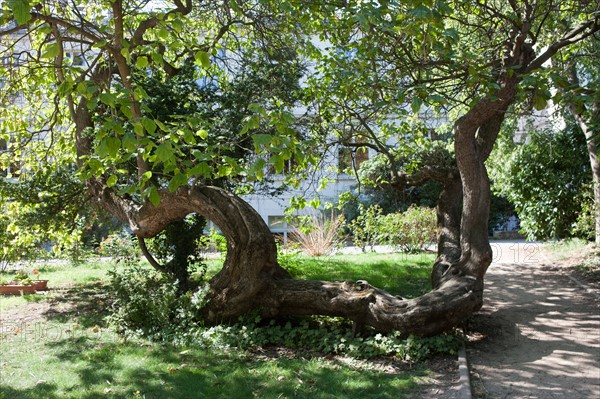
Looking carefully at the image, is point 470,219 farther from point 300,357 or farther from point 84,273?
point 84,273

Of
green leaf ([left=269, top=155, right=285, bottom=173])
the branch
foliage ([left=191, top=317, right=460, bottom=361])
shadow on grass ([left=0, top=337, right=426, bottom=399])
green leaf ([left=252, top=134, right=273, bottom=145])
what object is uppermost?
the branch

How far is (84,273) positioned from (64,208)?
4.03m

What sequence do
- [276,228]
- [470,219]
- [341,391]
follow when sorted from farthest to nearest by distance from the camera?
[276,228] < [470,219] < [341,391]

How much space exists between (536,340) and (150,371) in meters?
5.20

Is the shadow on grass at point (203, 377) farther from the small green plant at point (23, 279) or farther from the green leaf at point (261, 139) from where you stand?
the small green plant at point (23, 279)

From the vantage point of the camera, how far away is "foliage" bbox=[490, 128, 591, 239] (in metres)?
14.6

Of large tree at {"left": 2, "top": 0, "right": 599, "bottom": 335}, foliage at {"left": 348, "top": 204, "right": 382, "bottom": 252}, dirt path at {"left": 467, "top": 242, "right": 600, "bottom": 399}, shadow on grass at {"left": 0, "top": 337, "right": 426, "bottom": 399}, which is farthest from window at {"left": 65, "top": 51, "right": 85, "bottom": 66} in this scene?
foliage at {"left": 348, "top": 204, "right": 382, "bottom": 252}

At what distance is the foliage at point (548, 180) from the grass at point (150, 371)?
9625 millimetres

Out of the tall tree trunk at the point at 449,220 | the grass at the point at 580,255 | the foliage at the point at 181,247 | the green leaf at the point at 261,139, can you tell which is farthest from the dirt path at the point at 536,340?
the foliage at the point at 181,247

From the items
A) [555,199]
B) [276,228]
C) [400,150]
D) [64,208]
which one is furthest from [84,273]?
[276,228]

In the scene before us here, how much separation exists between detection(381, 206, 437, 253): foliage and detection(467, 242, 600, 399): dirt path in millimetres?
4036

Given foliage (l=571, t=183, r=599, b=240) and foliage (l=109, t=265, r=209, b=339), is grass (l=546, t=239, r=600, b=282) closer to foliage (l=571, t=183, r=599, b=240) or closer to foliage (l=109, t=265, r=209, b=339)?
foliage (l=571, t=183, r=599, b=240)

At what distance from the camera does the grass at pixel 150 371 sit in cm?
593

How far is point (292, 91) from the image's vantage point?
11469mm
